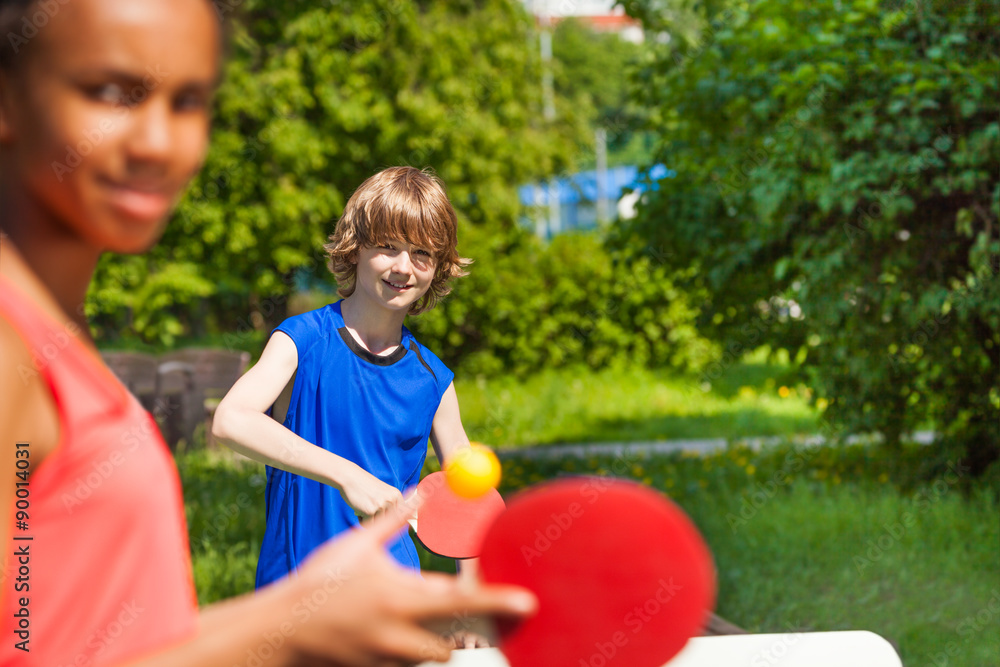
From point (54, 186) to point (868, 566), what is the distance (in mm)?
4448

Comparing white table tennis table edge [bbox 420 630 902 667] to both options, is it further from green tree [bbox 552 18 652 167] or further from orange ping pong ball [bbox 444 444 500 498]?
green tree [bbox 552 18 652 167]

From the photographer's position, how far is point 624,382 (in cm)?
1098

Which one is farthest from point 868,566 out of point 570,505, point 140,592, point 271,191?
point 271,191

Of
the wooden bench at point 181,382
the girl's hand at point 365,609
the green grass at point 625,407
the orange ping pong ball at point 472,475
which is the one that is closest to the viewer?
the girl's hand at point 365,609

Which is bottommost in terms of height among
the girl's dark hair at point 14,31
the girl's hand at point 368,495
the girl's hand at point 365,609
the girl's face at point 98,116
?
the girl's hand at point 368,495

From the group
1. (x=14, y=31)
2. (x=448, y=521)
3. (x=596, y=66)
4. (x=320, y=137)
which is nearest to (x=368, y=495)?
(x=448, y=521)

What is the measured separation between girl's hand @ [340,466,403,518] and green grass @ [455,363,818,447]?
6.62 m

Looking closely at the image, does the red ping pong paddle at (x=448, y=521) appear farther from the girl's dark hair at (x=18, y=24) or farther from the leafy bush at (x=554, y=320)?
the leafy bush at (x=554, y=320)

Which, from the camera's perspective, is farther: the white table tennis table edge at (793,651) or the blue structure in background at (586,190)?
the blue structure in background at (586,190)

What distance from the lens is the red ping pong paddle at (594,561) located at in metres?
0.91

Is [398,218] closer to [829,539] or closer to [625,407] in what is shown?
[829,539]

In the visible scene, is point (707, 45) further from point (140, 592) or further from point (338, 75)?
point (338, 75)

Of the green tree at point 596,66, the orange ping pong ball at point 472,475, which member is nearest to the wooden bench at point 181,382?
the orange ping pong ball at point 472,475

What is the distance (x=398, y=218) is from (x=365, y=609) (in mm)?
1367
